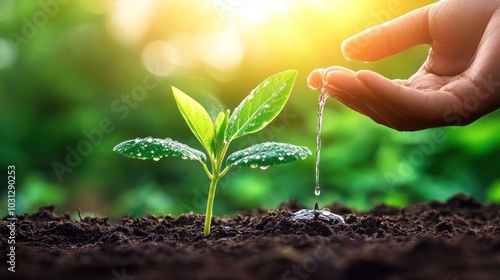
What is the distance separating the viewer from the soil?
100cm

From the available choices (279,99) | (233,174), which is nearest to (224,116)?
(279,99)

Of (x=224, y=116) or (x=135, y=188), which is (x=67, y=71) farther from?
(x=224, y=116)

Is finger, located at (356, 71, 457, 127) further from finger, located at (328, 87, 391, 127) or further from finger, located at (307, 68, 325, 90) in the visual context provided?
finger, located at (307, 68, 325, 90)

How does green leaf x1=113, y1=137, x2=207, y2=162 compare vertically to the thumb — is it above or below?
below

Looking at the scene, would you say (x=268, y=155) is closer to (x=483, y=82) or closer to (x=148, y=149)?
(x=148, y=149)

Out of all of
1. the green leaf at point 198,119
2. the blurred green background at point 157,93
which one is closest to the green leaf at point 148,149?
the green leaf at point 198,119

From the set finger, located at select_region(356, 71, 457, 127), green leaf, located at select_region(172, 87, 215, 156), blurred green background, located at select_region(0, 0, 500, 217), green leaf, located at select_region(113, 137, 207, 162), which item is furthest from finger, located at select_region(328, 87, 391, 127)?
blurred green background, located at select_region(0, 0, 500, 217)

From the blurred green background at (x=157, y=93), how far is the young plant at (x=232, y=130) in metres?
2.25

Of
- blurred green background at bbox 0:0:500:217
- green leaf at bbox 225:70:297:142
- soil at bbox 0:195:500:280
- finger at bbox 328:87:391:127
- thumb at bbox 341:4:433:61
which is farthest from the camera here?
blurred green background at bbox 0:0:500:217

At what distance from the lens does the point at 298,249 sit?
49.3 inches

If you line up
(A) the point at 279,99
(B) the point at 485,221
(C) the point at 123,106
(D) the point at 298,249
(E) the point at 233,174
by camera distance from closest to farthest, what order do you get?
(D) the point at 298,249 → (A) the point at 279,99 → (B) the point at 485,221 → (E) the point at 233,174 → (C) the point at 123,106

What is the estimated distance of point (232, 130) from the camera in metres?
1.73

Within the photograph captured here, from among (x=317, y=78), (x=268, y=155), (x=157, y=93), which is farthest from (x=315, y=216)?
(x=157, y=93)

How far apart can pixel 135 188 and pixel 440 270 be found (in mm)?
3804
